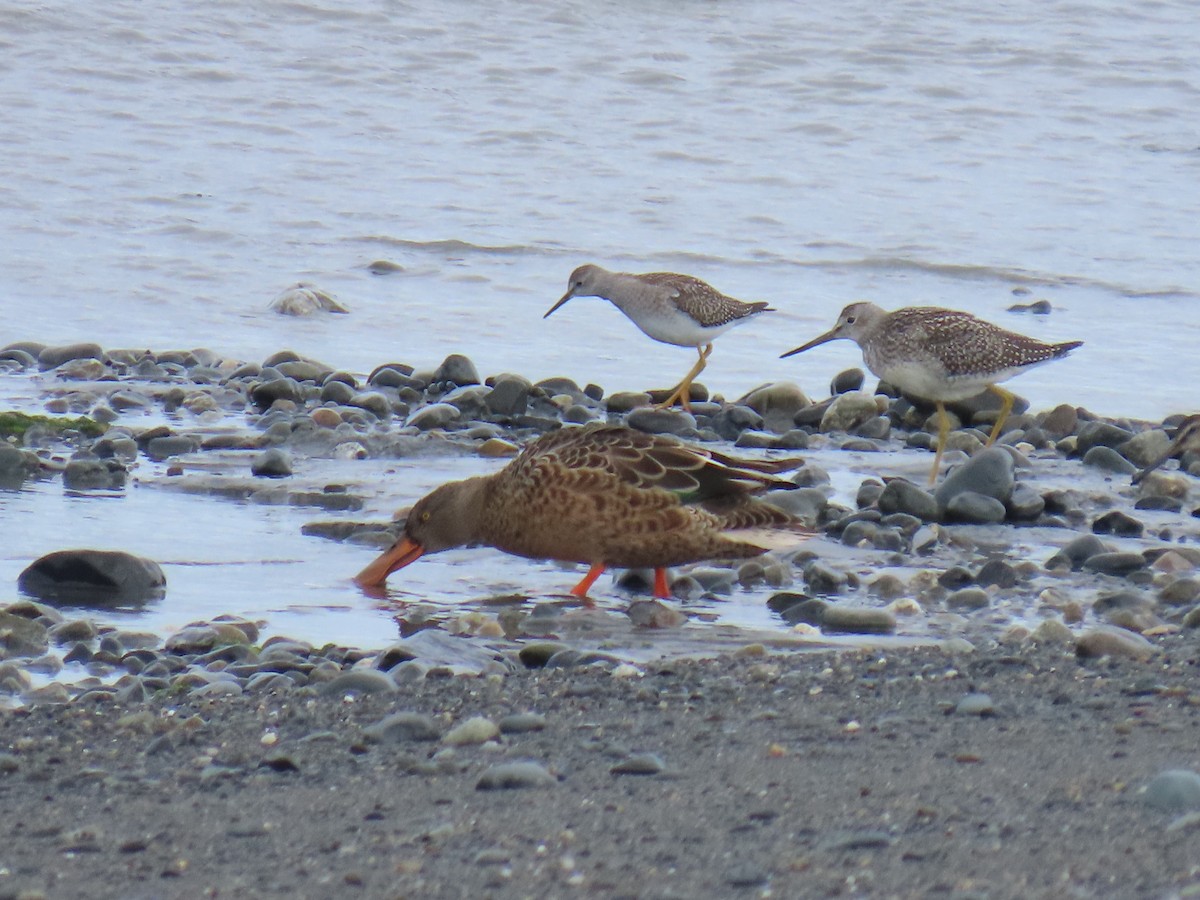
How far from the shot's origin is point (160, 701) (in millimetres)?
4707

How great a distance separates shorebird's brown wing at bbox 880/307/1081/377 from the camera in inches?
350

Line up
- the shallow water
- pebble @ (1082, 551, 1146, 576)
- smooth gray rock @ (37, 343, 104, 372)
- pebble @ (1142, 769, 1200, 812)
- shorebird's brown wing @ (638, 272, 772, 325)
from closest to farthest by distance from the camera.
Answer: pebble @ (1142, 769, 1200, 812)
pebble @ (1082, 551, 1146, 576)
smooth gray rock @ (37, 343, 104, 372)
shorebird's brown wing @ (638, 272, 772, 325)
the shallow water

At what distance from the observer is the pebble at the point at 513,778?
3.79 m

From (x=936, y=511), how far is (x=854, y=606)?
1515 millimetres

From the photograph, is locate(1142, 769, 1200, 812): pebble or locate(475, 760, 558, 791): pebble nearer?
locate(1142, 769, 1200, 812): pebble

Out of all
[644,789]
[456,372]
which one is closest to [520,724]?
[644,789]

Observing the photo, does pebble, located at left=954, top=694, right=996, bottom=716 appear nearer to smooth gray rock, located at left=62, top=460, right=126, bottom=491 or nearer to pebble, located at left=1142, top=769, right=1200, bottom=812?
pebble, located at left=1142, top=769, right=1200, bottom=812

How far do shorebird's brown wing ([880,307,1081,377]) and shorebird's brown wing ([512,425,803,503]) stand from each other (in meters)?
2.50

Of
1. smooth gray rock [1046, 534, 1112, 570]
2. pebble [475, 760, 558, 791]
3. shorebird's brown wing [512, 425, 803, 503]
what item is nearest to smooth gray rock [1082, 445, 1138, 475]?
smooth gray rock [1046, 534, 1112, 570]

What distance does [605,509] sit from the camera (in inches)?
249

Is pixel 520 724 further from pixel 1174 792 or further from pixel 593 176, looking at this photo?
pixel 593 176

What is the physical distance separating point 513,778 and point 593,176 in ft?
45.6

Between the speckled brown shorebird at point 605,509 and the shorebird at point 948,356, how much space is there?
2.46 meters

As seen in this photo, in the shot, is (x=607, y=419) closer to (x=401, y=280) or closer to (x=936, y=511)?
(x=936, y=511)
